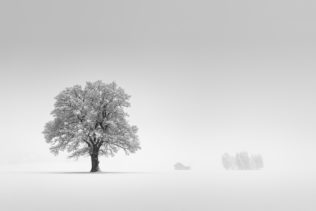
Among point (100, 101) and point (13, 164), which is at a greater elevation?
point (100, 101)

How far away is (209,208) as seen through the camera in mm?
14234

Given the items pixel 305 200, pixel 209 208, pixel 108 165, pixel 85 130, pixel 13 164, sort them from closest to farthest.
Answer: pixel 209 208, pixel 305 200, pixel 85 130, pixel 108 165, pixel 13 164

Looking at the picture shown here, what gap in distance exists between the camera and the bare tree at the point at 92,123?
49594 millimetres

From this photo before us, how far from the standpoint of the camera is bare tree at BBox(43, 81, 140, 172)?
49.6 m

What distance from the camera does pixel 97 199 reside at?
16969 mm

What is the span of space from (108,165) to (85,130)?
1506cm

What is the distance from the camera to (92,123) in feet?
162

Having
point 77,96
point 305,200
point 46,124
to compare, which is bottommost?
point 305,200

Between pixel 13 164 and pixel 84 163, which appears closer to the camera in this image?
pixel 84 163

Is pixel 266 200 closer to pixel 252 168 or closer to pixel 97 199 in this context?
pixel 97 199

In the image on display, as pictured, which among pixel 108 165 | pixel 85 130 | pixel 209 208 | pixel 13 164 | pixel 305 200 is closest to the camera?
pixel 209 208

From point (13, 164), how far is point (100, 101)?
27.4 metres

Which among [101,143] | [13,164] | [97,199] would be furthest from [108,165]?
[97,199]

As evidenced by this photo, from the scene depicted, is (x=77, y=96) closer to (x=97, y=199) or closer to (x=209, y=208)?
(x=97, y=199)
